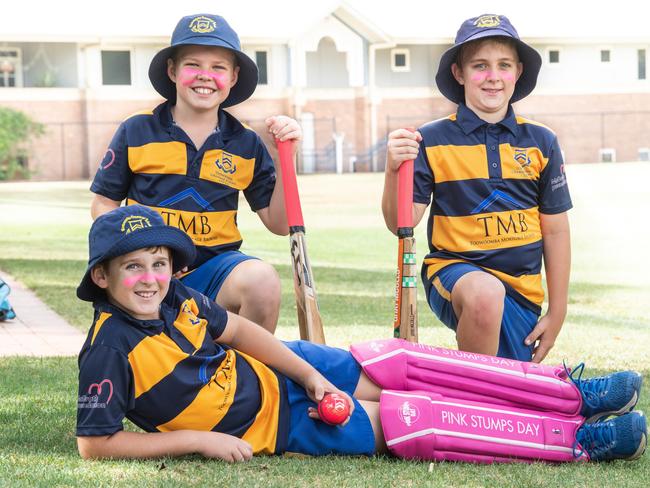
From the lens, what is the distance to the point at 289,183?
15.9 feet

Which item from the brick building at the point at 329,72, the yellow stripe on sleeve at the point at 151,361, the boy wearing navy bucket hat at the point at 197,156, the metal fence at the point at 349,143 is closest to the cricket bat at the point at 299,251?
the boy wearing navy bucket hat at the point at 197,156

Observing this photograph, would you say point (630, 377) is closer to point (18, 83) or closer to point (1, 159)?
point (1, 159)

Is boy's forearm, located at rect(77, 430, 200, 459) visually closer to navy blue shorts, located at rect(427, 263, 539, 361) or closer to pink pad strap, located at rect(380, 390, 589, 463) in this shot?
pink pad strap, located at rect(380, 390, 589, 463)

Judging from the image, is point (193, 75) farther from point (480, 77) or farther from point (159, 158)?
point (480, 77)

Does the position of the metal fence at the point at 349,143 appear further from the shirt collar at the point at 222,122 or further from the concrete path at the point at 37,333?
the shirt collar at the point at 222,122

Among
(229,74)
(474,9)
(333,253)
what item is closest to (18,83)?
(474,9)

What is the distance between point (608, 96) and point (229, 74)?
43.6 m

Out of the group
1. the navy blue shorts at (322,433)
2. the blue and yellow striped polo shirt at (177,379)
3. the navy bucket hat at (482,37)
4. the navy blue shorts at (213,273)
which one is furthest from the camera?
the navy bucket hat at (482,37)

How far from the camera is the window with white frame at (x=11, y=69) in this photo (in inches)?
1570

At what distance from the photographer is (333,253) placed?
47.6ft

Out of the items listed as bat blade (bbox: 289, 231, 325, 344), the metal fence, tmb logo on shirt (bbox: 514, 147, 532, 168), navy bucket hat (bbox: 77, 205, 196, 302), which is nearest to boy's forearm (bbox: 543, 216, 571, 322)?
tmb logo on shirt (bbox: 514, 147, 532, 168)

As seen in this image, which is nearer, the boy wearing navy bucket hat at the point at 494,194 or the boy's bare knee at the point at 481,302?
the boy's bare knee at the point at 481,302

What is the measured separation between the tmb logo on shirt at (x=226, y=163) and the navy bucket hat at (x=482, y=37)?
0.97 m

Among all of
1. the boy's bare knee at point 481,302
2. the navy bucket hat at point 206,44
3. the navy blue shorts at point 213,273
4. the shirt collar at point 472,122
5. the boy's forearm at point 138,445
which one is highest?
the navy bucket hat at point 206,44
